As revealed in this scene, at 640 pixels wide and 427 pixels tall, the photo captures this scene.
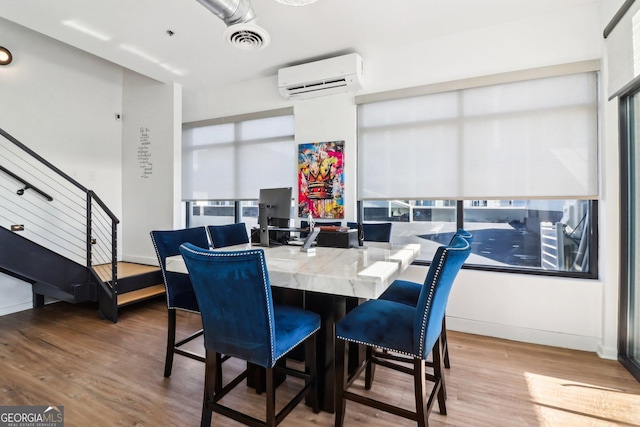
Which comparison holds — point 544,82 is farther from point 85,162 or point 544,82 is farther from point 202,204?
point 85,162

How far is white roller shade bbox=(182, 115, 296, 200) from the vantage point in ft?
13.4

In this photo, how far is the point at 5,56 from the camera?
3572 mm

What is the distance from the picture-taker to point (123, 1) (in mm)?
2623

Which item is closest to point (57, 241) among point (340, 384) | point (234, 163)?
point (234, 163)

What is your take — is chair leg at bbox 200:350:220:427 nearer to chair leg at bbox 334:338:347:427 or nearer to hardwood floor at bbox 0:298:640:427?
hardwood floor at bbox 0:298:640:427

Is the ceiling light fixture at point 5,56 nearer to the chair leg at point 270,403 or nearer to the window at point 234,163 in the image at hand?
Result: the window at point 234,163

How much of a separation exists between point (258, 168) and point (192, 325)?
2.10 m

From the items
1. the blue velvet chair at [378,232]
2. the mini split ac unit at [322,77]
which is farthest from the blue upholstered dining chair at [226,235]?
the mini split ac unit at [322,77]

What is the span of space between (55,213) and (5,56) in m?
1.90

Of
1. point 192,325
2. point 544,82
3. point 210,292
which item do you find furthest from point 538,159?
point 192,325

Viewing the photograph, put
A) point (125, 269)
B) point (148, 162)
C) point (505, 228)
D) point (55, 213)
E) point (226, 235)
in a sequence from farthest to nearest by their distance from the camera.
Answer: point (148, 162), point (125, 269), point (55, 213), point (505, 228), point (226, 235)

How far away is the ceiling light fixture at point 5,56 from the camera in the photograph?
3.55m

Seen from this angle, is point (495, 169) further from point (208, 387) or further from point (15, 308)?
point (15, 308)

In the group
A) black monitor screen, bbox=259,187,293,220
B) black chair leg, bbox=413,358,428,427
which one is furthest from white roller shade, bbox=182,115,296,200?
black chair leg, bbox=413,358,428,427
